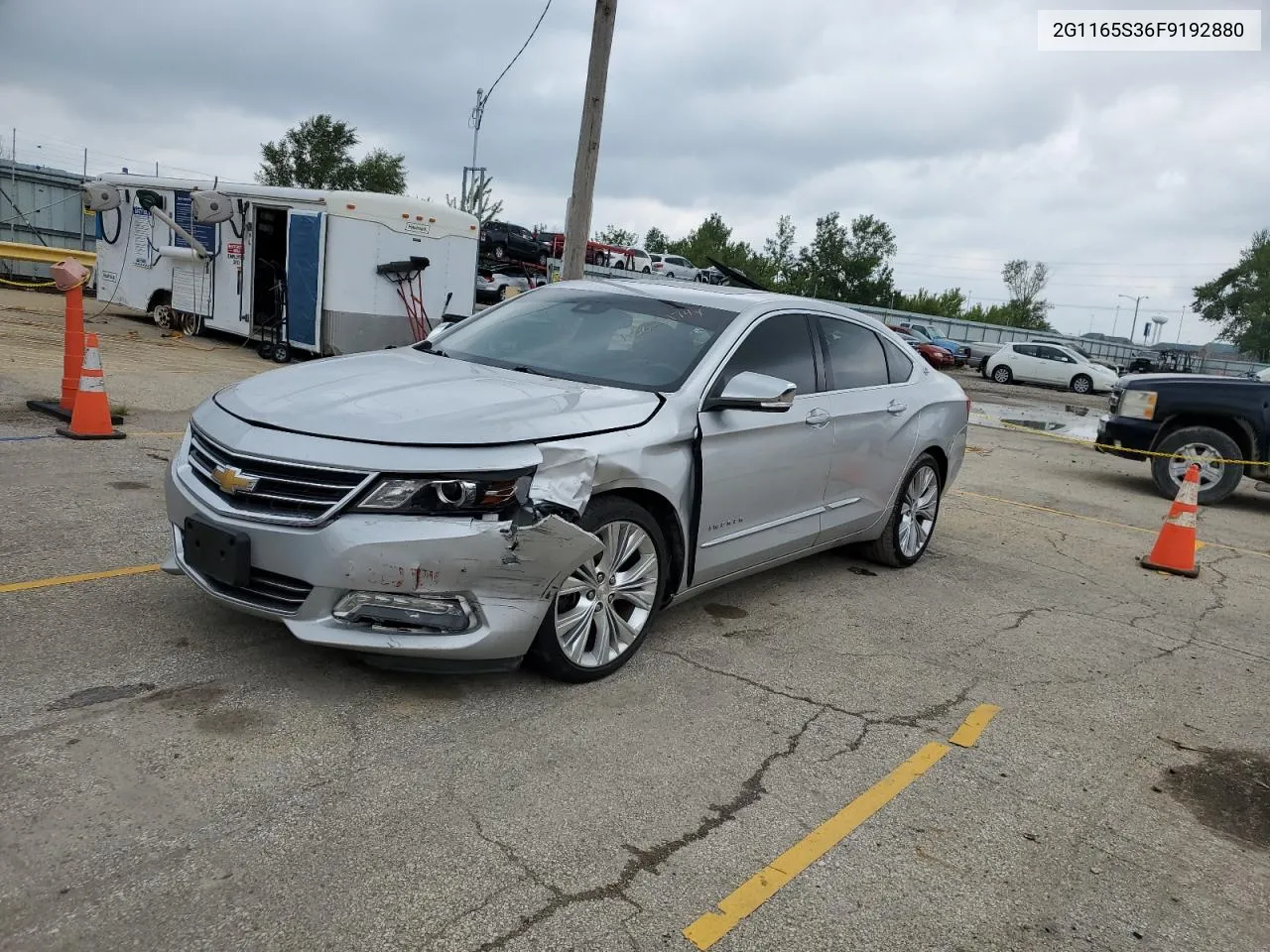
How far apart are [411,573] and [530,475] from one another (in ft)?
1.80

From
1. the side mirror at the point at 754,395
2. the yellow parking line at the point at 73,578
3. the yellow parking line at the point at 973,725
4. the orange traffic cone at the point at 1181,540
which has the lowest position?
the yellow parking line at the point at 973,725

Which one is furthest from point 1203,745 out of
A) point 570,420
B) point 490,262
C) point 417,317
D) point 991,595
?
point 490,262

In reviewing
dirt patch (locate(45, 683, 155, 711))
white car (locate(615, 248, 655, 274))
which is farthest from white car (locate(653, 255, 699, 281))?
dirt patch (locate(45, 683, 155, 711))

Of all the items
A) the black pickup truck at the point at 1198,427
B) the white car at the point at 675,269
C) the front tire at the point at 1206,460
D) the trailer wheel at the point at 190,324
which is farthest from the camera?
the white car at the point at 675,269

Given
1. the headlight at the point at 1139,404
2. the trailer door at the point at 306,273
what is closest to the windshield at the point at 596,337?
the headlight at the point at 1139,404

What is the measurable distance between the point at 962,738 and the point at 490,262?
31.4 m

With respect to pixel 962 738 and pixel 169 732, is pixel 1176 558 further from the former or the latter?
pixel 169 732

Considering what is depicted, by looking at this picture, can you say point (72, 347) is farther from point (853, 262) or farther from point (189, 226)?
point (853, 262)

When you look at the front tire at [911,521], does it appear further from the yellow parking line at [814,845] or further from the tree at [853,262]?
the tree at [853,262]

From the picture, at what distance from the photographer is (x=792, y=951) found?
2.52 meters

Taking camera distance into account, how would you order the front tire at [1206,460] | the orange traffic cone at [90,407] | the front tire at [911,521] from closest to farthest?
1. the front tire at [911,521]
2. the orange traffic cone at [90,407]
3. the front tire at [1206,460]

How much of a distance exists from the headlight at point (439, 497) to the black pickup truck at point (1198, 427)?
29.9ft

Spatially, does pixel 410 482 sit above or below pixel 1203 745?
above

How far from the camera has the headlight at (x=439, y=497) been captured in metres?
3.42
